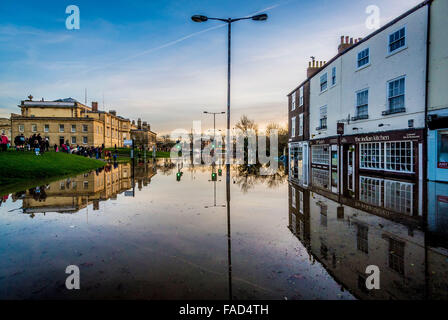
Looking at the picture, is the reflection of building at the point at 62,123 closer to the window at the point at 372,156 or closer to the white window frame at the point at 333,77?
the white window frame at the point at 333,77

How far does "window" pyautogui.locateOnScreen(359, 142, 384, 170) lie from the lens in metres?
16.5

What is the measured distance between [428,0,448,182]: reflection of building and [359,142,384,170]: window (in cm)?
322

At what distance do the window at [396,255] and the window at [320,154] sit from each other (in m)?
17.8

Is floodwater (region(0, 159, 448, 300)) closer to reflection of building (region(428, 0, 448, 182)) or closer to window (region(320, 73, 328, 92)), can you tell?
reflection of building (region(428, 0, 448, 182))

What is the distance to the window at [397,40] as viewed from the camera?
14734mm

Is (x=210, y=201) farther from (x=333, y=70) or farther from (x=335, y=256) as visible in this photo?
(x=333, y=70)

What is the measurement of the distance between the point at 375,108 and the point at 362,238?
1414cm

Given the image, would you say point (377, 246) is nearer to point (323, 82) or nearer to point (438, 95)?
point (438, 95)

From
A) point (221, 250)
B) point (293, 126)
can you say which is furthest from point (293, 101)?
point (221, 250)

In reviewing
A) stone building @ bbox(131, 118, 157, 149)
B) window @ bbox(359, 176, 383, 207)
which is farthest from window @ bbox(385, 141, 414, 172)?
stone building @ bbox(131, 118, 157, 149)
